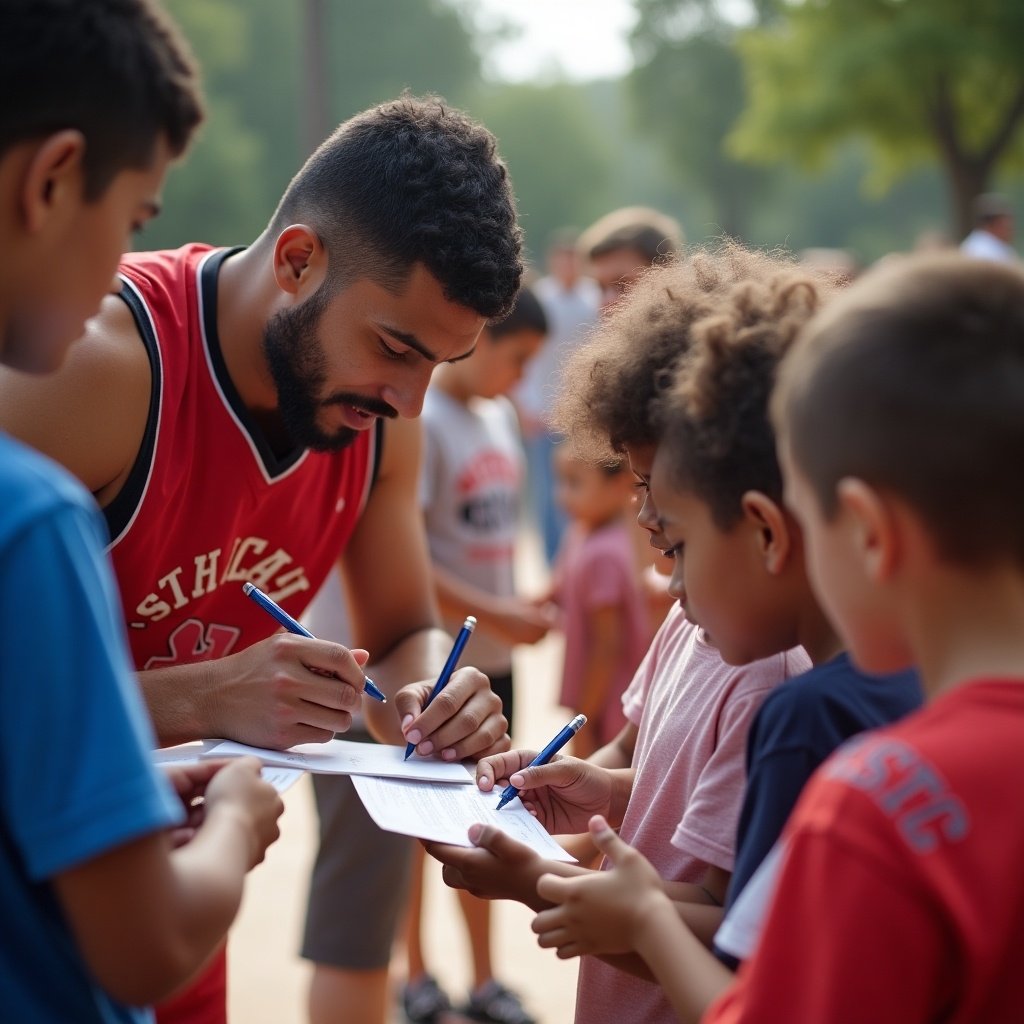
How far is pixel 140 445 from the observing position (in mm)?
2230

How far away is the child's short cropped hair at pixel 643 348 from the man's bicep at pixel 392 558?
2.46ft

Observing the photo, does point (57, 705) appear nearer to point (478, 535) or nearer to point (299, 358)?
point (299, 358)

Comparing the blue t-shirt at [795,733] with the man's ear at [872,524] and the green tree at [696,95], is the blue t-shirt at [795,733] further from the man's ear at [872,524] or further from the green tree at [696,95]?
the green tree at [696,95]

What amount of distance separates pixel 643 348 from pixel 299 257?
821 millimetres

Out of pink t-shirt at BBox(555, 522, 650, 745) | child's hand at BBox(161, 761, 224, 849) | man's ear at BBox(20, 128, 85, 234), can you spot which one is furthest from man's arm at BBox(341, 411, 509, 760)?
pink t-shirt at BBox(555, 522, 650, 745)

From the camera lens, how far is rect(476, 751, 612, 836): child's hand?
2102mm

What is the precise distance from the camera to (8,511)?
48.0 inches

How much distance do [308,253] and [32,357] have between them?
3.55ft

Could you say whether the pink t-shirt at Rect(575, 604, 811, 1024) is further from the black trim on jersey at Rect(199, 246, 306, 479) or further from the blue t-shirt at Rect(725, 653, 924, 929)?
the black trim on jersey at Rect(199, 246, 306, 479)

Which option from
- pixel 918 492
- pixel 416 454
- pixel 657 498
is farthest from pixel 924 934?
pixel 416 454

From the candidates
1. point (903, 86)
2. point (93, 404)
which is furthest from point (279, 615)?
point (903, 86)

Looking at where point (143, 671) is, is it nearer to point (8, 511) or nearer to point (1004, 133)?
point (8, 511)

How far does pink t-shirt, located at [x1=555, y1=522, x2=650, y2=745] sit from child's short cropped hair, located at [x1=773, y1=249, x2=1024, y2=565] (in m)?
3.28

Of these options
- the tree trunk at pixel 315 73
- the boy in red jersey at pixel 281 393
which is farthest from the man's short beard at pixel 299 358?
the tree trunk at pixel 315 73
